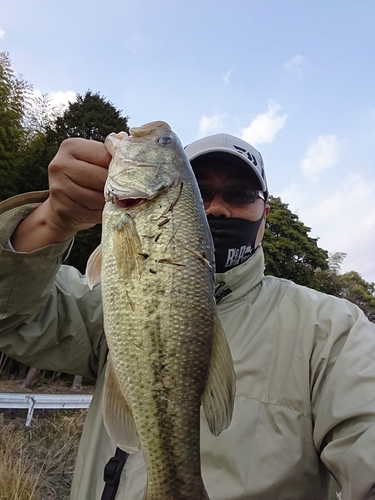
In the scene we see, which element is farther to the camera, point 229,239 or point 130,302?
point 229,239

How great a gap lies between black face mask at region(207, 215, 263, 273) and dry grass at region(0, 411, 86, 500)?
3.75m

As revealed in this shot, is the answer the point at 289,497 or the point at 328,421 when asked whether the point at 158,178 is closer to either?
the point at 328,421

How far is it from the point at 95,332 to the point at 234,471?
116cm

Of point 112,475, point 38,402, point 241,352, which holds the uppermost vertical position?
point 241,352

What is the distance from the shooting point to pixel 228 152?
2654 mm

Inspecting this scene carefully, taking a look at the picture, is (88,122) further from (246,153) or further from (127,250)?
(127,250)

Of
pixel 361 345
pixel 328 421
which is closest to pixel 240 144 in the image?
pixel 361 345

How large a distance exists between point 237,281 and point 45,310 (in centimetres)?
122

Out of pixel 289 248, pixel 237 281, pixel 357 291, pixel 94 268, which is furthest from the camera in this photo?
pixel 357 291

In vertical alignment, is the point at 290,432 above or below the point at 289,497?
above

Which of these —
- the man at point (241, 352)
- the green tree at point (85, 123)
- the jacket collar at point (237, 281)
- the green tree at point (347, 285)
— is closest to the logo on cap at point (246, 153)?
the man at point (241, 352)

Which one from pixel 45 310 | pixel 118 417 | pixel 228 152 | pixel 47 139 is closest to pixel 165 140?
pixel 228 152

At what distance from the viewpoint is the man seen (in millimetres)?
1888

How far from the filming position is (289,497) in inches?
75.3
